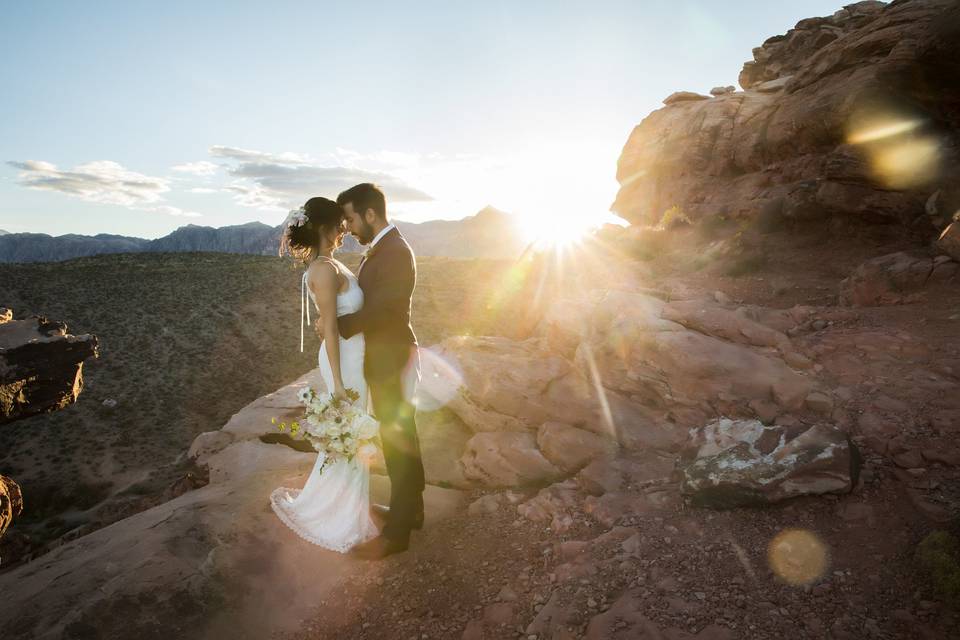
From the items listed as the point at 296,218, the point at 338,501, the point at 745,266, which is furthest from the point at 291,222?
the point at 745,266

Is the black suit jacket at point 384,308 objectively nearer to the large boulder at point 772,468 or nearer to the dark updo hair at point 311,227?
the dark updo hair at point 311,227

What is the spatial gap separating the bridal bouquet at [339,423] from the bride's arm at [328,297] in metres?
0.38

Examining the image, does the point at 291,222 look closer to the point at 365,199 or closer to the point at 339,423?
the point at 365,199

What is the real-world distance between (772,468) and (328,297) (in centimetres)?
466

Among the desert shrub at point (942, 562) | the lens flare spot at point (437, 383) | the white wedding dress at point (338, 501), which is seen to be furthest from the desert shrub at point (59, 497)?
the desert shrub at point (942, 562)

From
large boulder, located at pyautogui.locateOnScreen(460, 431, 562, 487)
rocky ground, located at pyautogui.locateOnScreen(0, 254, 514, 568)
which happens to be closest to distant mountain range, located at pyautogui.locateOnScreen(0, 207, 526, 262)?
rocky ground, located at pyautogui.locateOnScreen(0, 254, 514, 568)

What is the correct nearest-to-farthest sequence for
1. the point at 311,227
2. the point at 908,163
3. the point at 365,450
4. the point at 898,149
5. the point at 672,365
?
the point at 311,227 → the point at 365,450 → the point at 672,365 → the point at 908,163 → the point at 898,149

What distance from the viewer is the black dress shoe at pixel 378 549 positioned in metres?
4.74

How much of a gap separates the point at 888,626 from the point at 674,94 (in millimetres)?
22872

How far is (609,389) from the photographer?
6918 millimetres

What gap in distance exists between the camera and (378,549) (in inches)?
188

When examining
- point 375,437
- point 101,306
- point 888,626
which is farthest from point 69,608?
point 101,306

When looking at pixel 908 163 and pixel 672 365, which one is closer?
pixel 672 365

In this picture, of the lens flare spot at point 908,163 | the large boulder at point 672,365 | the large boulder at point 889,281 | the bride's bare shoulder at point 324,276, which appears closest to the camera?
the bride's bare shoulder at point 324,276
